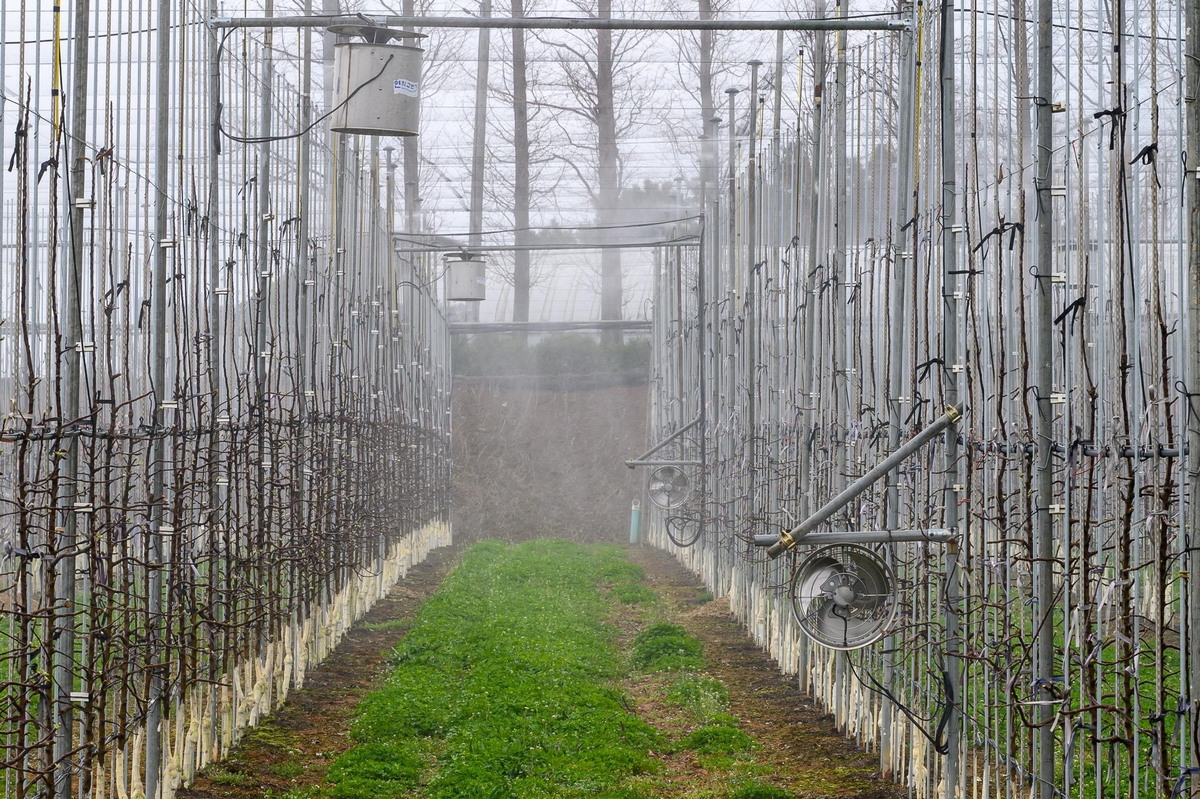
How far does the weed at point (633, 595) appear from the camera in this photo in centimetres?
1395

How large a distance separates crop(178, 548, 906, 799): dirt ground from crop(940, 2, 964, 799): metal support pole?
942mm

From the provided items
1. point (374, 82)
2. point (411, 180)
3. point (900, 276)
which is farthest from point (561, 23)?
point (411, 180)

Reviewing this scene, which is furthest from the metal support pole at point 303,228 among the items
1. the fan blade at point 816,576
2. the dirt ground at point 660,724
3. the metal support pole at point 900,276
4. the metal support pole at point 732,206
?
the metal support pole at point 732,206

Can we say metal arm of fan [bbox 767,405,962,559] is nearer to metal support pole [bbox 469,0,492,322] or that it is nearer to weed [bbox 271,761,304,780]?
weed [bbox 271,761,304,780]

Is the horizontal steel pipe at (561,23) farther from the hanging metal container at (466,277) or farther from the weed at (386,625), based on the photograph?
the hanging metal container at (466,277)

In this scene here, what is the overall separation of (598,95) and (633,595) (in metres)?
13.9

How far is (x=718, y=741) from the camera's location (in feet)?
24.6

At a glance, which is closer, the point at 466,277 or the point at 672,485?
the point at 672,485

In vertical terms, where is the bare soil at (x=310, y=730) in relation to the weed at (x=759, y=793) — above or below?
below

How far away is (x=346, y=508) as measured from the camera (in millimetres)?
11195

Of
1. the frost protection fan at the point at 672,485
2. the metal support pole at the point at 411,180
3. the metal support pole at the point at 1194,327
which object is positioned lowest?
the frost protection fan at the point at 672,485

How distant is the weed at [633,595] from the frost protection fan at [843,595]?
28.3ft

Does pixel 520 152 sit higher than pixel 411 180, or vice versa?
pixel 520 152

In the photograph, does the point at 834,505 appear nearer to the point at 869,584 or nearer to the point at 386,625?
the point at 869,584
